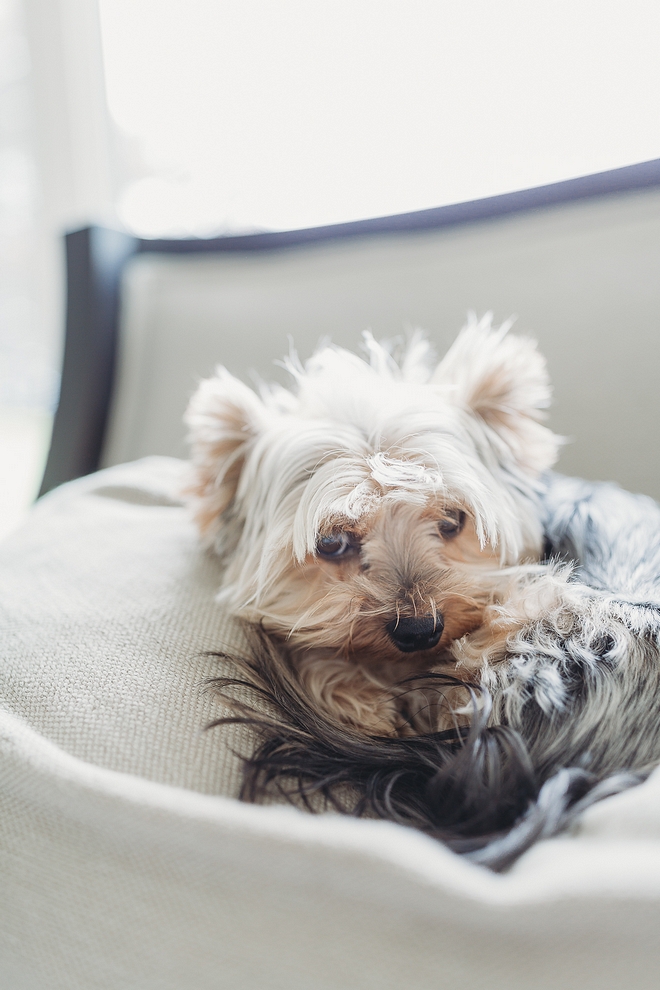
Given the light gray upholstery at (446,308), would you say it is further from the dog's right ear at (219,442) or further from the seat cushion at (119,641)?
the seat cushion at (119,641)

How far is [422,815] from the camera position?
56 centimetres

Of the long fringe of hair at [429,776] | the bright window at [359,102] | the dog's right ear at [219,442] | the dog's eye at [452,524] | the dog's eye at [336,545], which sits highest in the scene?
the bright window at [359,102]

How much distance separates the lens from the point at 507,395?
989 millimetres

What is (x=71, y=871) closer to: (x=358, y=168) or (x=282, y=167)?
(x=358, y=168)

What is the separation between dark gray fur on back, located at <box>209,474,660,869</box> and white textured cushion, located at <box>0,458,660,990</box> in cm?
4

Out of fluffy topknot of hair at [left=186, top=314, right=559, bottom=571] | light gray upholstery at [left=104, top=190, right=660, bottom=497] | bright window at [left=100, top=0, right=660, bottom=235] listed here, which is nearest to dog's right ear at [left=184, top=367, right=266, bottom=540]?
fluffy topknot of hair at [left=186, top=314, right=559, bottom=571]

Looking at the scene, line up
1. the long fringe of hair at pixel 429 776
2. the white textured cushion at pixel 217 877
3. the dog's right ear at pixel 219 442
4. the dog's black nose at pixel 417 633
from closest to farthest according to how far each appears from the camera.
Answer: the white textured cushion at pixel 217 877 → the long fringe of hair at pixel 429 776 → the dog's black nose at pixel 417 633 → the dog's right ear at pixel 219 442

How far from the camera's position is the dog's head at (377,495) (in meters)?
0.84

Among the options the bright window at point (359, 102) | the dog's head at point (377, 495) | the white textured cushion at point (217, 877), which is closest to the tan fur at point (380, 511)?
the dog's head at point (377, 495)

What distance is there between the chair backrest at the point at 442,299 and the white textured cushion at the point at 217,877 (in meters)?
0.86

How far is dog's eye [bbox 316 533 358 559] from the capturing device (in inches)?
35.6

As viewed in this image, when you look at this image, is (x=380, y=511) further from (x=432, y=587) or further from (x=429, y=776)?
(x=429, y=776)

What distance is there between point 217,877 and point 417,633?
374mm

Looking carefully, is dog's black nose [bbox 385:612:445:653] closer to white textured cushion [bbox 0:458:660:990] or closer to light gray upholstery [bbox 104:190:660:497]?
white textured cushion [bbox 0:458:660:990]
